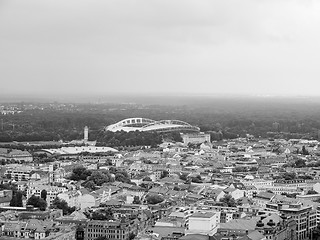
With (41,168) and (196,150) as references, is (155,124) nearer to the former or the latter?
(196,150)

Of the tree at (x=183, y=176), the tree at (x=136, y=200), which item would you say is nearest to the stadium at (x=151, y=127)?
the tree at (x=183, y=176)

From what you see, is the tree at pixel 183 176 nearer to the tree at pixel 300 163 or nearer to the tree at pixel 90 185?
the tree at pixel 90 185

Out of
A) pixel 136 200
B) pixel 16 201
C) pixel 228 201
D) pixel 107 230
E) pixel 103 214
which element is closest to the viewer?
pixel 107 230

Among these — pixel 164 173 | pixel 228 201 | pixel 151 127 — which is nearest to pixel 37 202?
pixel 228 201

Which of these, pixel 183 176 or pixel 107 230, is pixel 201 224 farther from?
pixel 183 176

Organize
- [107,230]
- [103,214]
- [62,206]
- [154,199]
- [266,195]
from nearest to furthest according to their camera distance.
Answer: [107,230] → [103,214] → [62,206] → [154,199] → [266,195]

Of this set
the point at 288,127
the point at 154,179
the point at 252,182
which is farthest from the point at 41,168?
the point at 288,127

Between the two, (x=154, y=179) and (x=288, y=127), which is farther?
(x=288, y=127)
